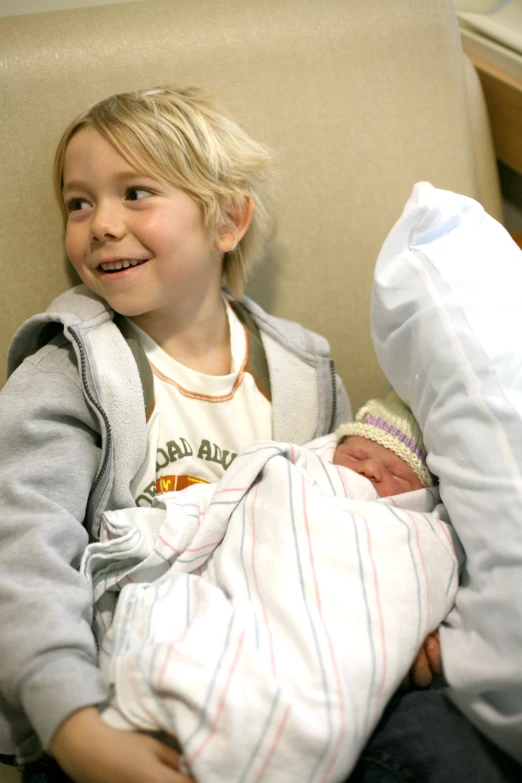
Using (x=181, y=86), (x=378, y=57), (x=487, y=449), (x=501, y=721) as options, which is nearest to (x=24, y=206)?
(x=181, y=86)

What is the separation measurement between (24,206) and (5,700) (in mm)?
668

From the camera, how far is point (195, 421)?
100cm

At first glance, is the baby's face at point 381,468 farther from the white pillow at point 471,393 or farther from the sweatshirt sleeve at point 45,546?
the sweatshirt sleeve at point 45,546

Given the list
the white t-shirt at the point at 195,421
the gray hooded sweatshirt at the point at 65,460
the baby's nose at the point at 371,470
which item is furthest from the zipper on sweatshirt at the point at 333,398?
the baby's nose at the point at 371,470

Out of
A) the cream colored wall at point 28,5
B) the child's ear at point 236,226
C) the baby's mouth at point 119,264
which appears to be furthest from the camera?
the cream colored wall at point 28,5

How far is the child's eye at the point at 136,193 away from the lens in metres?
0.95

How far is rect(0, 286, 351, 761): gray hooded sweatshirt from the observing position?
652 mm

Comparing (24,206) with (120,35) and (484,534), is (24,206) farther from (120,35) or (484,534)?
(484,534)

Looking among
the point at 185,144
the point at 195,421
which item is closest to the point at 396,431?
the point at 195,421

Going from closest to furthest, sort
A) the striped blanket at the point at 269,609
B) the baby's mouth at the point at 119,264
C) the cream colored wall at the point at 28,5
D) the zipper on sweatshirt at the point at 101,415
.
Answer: the striped blanket at the point at 269,609
the zipper on sweatshirt at the point at 101,415
the baby's mouth at the point at 119,264
the cream colored wall at the point at 28,5

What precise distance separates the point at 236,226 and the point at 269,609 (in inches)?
24.2

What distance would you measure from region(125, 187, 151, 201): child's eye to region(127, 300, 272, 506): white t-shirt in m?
0.17

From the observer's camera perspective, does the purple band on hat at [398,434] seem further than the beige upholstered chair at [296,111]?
No

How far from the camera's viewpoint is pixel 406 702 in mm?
721
